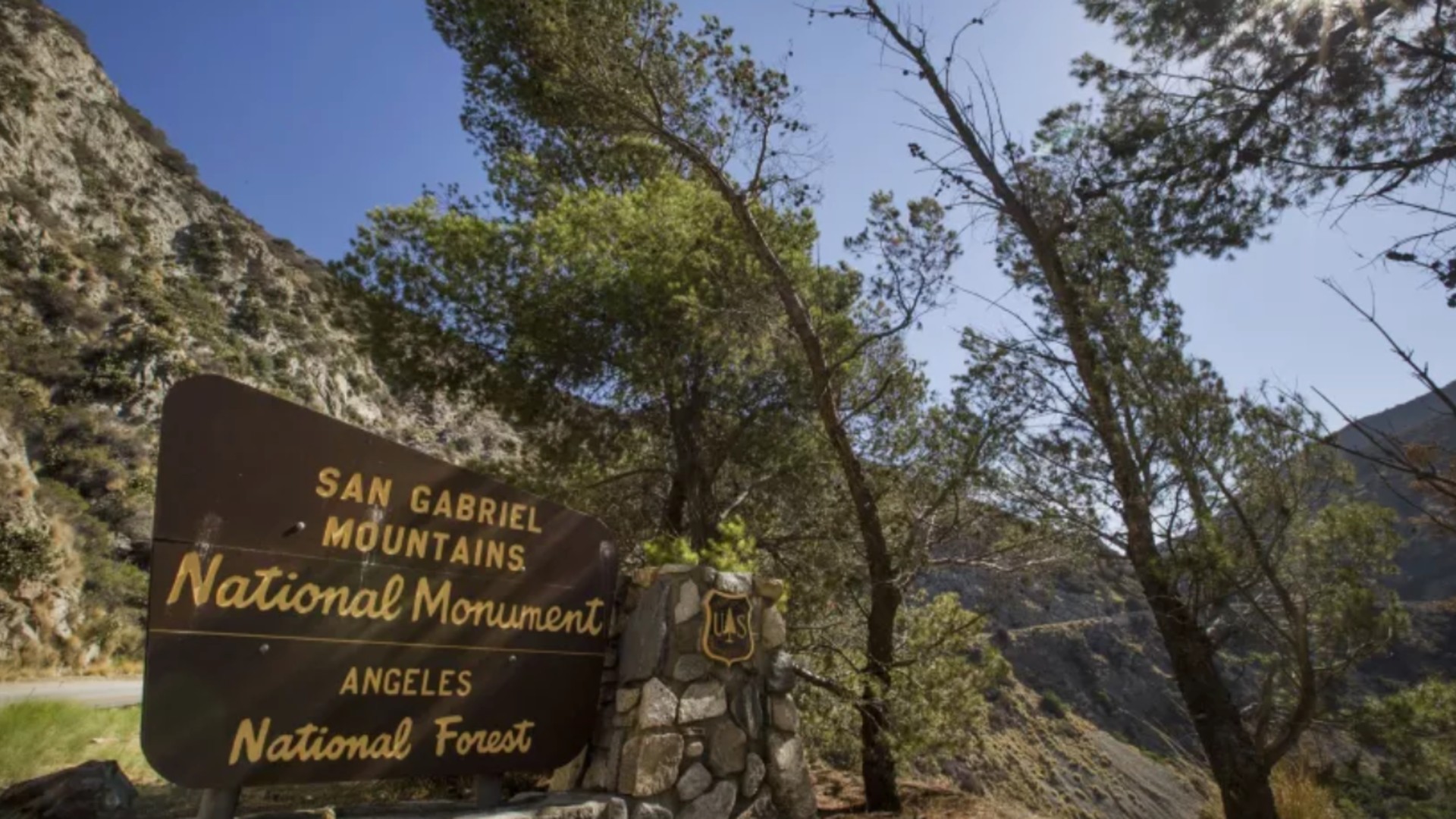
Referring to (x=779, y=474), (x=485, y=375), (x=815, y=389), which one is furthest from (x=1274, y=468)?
(x=485, y=375)

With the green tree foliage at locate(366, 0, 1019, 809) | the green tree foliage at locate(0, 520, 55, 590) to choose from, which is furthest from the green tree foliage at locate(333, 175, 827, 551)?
the green tree foliage at locate(0, 520, 55, 590)

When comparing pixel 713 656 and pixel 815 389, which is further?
pixel 815 389

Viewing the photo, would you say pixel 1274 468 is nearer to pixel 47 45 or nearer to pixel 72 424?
pixel 72 424

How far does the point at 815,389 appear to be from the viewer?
24.3 ft

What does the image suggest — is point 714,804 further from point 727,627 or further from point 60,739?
point 60,739

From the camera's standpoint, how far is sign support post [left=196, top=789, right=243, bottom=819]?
2.89m

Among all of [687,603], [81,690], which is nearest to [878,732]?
[687,603]

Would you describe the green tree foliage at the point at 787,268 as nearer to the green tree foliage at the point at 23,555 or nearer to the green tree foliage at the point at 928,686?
the green tree foliage at the point at 928,686

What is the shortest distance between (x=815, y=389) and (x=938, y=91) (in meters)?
3.17

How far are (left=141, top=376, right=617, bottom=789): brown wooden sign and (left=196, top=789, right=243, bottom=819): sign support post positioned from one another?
0.08m

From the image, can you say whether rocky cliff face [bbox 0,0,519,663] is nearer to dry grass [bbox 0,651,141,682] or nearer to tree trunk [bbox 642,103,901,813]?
dry grass [bbox 0,651,141,682]

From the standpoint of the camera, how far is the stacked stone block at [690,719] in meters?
3.89

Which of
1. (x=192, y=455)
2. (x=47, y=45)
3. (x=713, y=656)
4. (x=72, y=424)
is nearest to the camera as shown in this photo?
(x=192, y=455)

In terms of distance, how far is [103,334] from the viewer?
3080 cm
